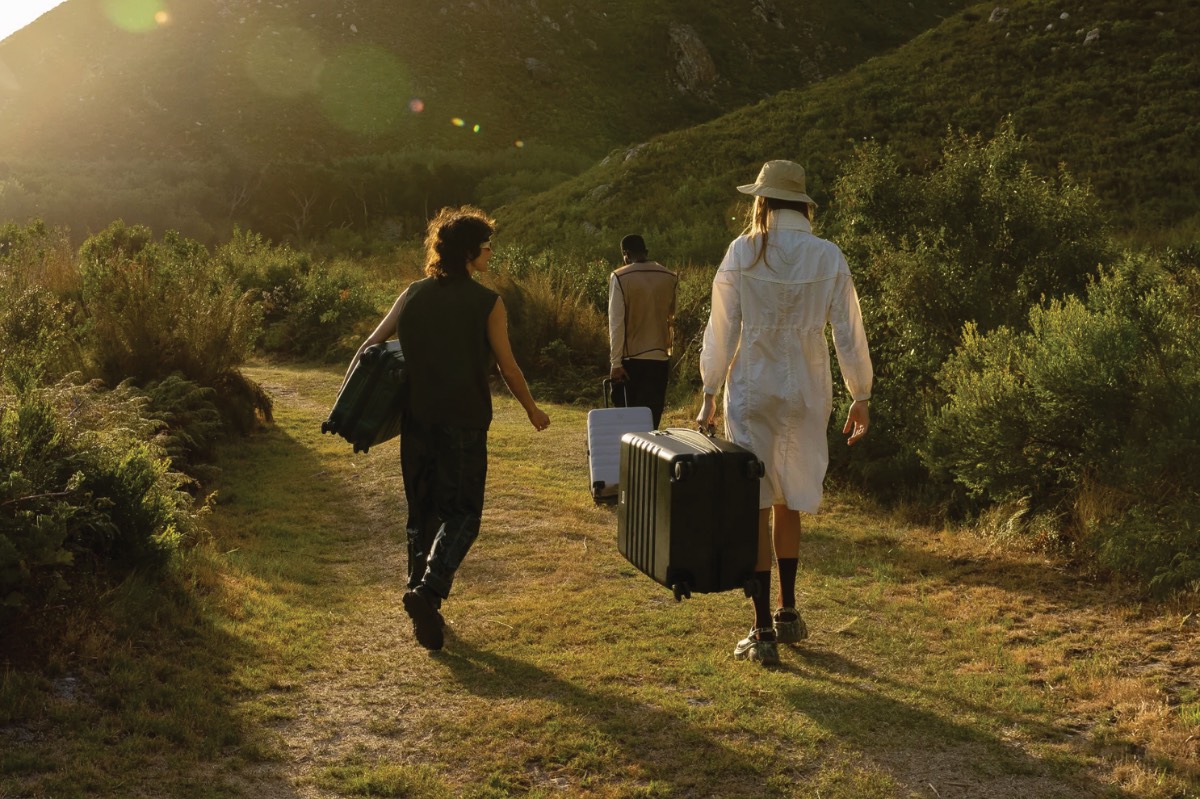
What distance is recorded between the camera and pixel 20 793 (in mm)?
3617

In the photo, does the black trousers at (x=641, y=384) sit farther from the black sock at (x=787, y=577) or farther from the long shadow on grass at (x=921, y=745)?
the long shadow on grass at (x=921, y=745)

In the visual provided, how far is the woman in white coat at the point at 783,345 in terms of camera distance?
193 inches

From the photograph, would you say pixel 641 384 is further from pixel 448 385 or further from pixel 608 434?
pixel 448 385

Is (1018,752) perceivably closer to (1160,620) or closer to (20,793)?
(1160,620)

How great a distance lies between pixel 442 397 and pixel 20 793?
2.41 m

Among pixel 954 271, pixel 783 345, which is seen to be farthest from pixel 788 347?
pixel 954 271

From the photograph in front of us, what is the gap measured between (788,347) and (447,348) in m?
1.60

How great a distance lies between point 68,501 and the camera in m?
5.39

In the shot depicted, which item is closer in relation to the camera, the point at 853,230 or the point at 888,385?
the point at 888,385

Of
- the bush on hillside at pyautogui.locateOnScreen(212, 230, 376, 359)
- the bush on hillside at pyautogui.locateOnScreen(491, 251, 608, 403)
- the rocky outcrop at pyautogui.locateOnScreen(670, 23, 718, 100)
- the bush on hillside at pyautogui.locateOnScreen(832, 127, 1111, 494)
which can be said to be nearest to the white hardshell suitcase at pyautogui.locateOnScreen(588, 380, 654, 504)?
the bush on hillside at pyautogui.locateOnScreen(832, 127, 1111, 494)

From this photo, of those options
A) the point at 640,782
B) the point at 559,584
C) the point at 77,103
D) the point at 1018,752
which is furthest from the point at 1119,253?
the point at 77,103

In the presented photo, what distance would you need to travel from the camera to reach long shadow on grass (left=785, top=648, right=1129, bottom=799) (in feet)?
13.0

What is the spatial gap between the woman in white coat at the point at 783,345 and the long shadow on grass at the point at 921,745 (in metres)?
0.59

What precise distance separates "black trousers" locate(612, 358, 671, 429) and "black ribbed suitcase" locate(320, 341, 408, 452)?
12.3 ft
